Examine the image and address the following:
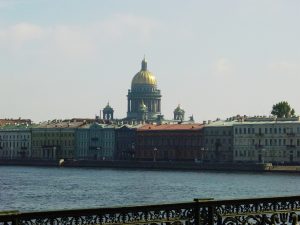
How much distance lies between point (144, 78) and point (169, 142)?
34238 millimetres

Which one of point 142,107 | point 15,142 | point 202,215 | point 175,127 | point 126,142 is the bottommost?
point 202,215

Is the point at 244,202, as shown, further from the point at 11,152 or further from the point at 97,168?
the point at 11,152

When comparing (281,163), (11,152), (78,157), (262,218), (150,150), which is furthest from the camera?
(11,152)

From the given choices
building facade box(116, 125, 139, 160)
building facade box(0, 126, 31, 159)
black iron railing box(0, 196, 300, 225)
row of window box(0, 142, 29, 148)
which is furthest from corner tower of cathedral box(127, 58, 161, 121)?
black iron railing box(0, 196, 300, 225)

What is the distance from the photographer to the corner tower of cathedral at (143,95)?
14462 cm

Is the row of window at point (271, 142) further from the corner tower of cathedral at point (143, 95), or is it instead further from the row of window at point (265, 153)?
the corner tower of cathedral at point (143, 95)

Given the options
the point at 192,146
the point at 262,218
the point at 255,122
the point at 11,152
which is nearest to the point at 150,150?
the point at 192,146

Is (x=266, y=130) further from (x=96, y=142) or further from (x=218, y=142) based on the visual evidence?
(x=96, y=142)

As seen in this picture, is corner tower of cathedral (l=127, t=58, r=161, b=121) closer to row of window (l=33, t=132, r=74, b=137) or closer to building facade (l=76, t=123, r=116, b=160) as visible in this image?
building facade (l=76, t=123, r=116, b=160)

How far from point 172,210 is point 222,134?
9527 cm

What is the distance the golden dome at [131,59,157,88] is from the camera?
146 m

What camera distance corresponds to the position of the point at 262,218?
13.5m

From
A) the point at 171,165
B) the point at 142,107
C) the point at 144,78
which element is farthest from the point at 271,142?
the point at 144,78

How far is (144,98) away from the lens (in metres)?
145
